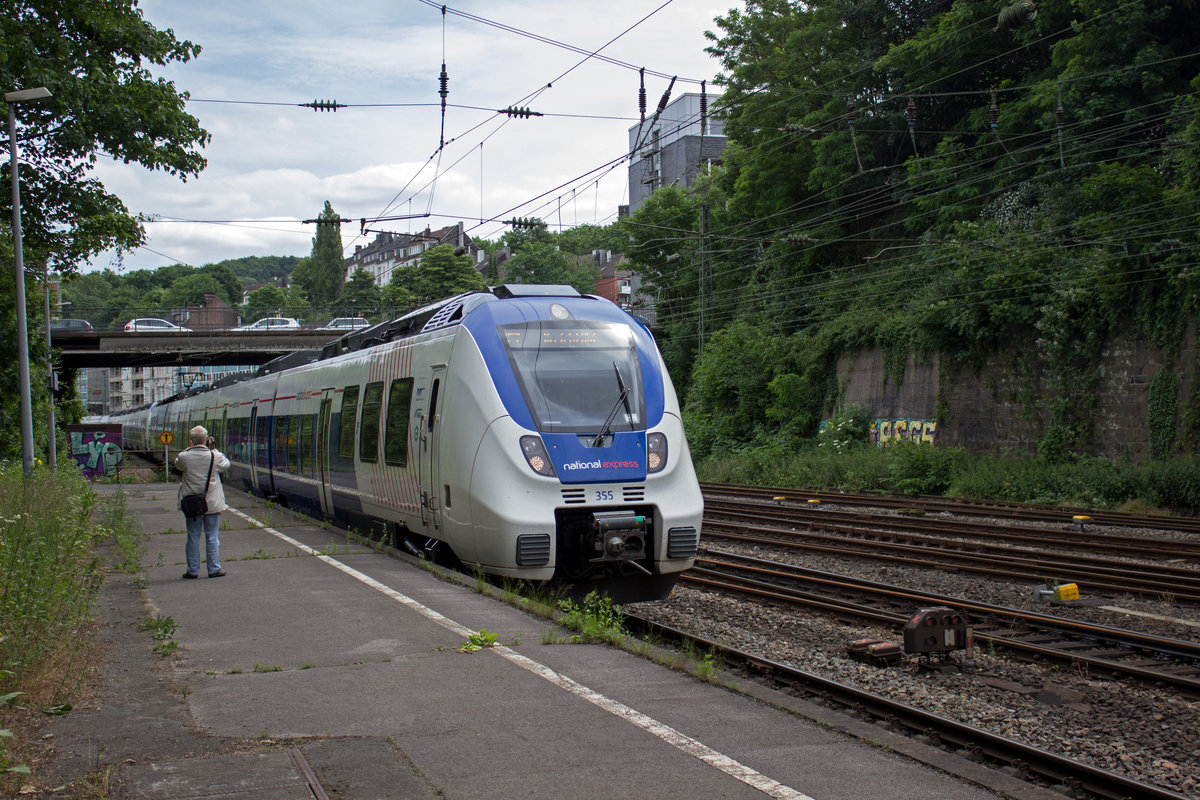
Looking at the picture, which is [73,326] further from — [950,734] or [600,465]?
[950,734]

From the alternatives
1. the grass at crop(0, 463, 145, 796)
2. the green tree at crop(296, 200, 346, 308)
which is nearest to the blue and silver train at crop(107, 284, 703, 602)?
the grass at crop(0, 463, 145, 796)

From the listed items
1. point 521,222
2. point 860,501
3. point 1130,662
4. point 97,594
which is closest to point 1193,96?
point 860,501

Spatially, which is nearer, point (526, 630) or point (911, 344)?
point (526, 630)

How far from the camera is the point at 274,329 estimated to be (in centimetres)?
5428

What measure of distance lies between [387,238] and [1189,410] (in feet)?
484

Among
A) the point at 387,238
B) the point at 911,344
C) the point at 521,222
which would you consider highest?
the point at 387,238

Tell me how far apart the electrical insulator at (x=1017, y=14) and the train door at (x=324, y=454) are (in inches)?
1013

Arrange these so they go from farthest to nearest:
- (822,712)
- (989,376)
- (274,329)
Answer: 1. (274,329)
2. (989,376)
3. (822,712)

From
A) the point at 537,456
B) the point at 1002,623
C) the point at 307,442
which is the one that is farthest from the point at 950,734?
the point at 307,442

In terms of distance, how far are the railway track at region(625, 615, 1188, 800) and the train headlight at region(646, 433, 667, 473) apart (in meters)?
1.90

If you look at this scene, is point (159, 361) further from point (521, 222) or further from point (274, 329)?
point (521, 222)

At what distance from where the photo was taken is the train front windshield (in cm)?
936

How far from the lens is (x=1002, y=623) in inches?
365

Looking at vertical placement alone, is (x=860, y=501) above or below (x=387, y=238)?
below
